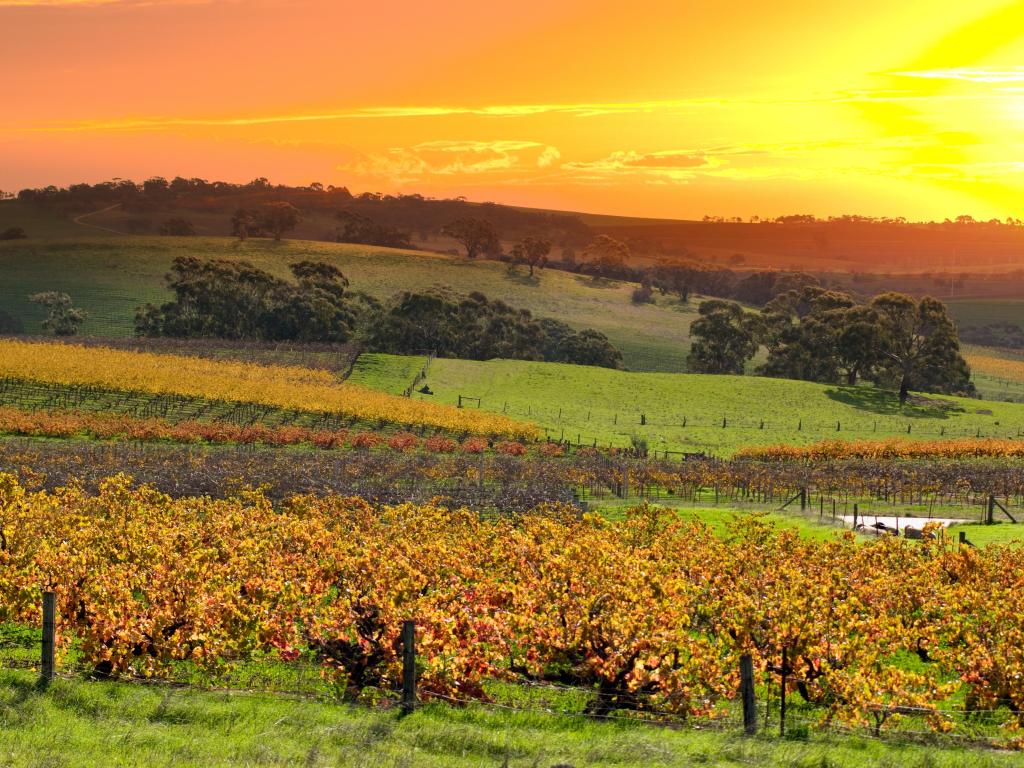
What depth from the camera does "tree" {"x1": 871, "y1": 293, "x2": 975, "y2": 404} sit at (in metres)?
131

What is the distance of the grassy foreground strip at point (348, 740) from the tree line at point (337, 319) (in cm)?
11611

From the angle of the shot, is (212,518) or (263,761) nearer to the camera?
(263,761)

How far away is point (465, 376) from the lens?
378 feet

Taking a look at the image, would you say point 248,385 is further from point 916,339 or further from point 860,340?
point 916,339

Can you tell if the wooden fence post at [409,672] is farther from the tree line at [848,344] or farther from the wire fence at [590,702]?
the tree line at [848,344]

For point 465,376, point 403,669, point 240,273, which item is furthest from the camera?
point 240,273

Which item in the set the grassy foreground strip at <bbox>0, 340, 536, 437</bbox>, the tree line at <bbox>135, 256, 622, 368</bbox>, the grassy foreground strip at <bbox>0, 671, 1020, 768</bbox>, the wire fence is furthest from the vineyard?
the tree line at <bbox>135, 256, 622, 368</bbox>

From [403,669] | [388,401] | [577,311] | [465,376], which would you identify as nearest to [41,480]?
[403,669]

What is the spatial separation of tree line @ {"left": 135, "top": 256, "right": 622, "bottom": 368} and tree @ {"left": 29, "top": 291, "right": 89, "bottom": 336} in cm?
880

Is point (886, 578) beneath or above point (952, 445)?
above

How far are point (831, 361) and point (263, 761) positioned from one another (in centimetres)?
12878

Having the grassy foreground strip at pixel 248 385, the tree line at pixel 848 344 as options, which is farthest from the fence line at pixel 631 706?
the tree line at pixel 848 344

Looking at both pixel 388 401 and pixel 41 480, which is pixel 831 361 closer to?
pixel 388 401

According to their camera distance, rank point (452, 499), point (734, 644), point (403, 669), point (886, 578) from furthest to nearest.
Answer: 1. point (452, 499)
2. point (886, 578)
3. point (734, 644)
4. point (403, 669)
